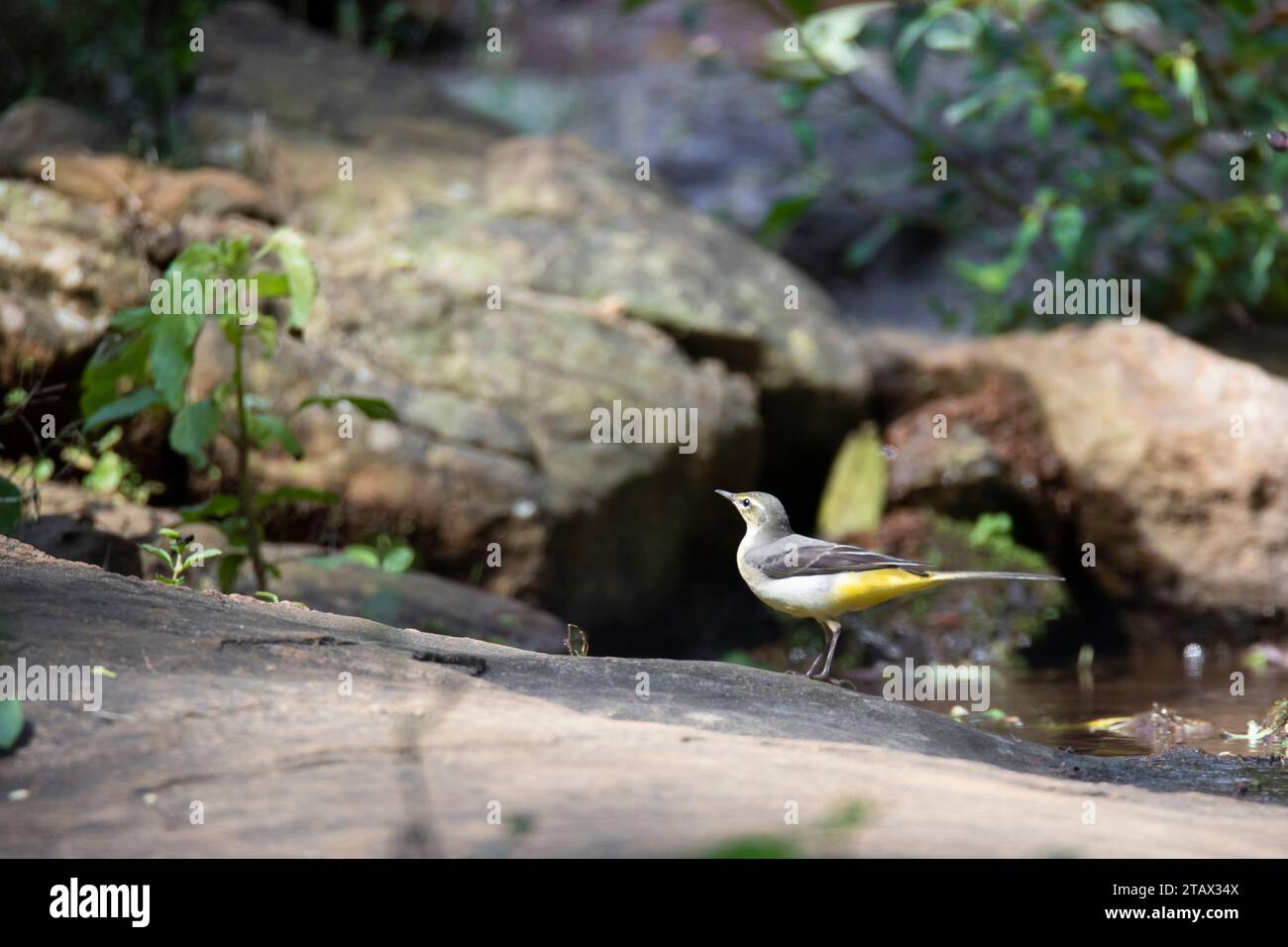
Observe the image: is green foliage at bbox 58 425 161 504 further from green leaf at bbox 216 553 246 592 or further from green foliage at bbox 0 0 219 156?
green foliage at bbox 0 0 219 156

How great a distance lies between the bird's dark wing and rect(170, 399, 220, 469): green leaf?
2300 mm

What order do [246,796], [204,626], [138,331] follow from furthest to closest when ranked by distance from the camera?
[138,331] < [204,626] < [246,796]

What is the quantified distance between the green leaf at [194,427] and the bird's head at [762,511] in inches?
83.8

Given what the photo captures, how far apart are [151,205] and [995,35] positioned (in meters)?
5.93

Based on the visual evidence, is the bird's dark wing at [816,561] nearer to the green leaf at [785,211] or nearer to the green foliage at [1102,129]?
the green foliage at [1102,129]

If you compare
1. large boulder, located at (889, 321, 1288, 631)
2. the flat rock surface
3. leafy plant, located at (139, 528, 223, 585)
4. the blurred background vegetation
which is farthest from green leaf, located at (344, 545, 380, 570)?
large boulder, located at (889, 321, 1288, 631)

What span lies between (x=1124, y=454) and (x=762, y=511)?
4.61 m

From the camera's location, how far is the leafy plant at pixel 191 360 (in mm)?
5723

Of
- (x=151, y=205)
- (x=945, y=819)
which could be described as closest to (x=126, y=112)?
(x=151, y=205)

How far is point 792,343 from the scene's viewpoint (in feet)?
31.9

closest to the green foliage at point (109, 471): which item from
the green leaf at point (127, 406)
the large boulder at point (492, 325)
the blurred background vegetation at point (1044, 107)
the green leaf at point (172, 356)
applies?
the large boulder at point (492, 325)

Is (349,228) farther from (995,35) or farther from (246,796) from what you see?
(246,796)

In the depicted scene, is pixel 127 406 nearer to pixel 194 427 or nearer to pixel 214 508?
pixel 194 427

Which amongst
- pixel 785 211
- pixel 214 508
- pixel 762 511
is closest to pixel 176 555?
pixel 214 508
